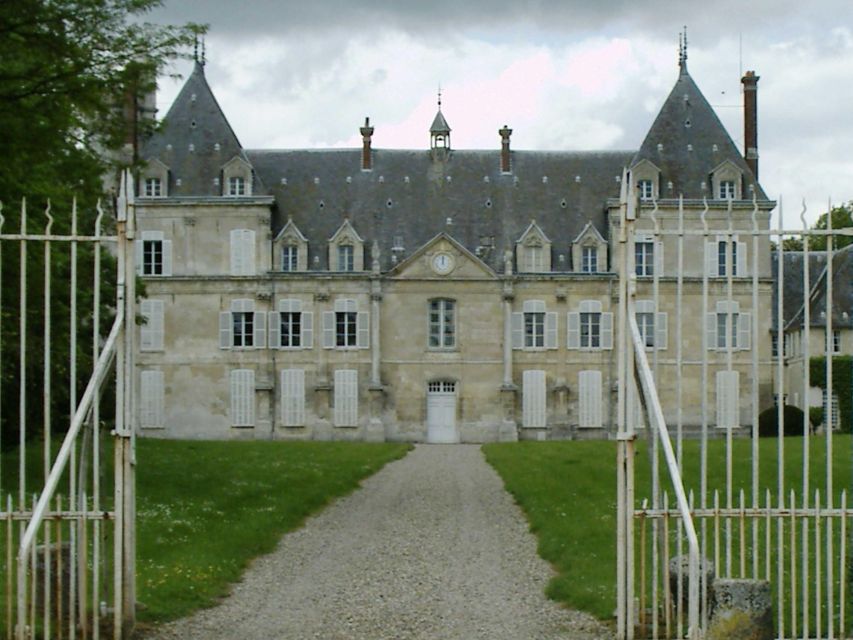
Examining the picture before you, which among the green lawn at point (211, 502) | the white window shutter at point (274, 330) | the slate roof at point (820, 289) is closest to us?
the green lawn at point (211, 502)

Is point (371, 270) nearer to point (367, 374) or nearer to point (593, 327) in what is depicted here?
point (367, 374)

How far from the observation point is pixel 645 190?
4259 cm

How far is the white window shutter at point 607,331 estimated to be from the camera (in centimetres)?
4247

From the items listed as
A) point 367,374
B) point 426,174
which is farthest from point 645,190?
point 367,374

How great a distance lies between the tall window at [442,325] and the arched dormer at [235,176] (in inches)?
277

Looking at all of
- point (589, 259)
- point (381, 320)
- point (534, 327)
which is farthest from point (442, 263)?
point (589, 259)

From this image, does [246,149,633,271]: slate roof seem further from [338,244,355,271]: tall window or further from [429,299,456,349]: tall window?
[429,299,456,349]: tall window

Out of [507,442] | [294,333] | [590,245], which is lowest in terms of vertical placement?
[507,442]

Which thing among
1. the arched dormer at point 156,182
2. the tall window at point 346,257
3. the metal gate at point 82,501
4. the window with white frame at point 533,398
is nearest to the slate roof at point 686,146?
the window with white frame at point 533,398

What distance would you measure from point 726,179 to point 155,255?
60.0 feet

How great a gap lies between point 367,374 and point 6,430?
20402mm

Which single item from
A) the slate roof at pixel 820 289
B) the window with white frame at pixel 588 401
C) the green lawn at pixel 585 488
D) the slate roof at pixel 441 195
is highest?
the slate roof at pixel 441 195

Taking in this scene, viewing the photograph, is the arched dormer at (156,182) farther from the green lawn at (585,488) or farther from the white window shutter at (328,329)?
the green lawn at (585,488)

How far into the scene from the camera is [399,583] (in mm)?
12344
